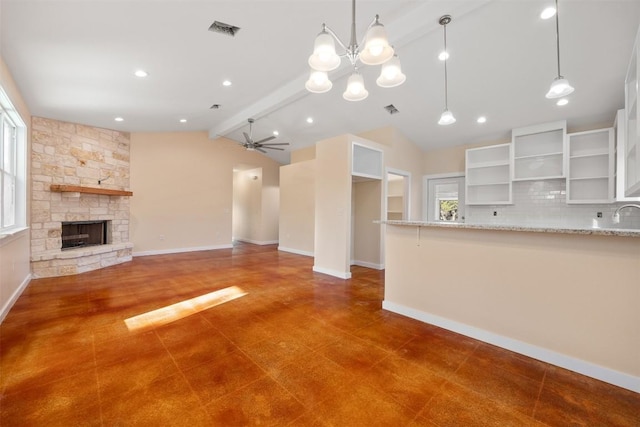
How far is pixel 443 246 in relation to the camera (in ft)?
9.38

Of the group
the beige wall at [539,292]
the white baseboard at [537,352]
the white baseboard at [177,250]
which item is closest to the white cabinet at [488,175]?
the beige wall at [539,292]

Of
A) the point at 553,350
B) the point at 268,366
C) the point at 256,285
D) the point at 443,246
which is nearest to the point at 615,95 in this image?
the point at 443,246

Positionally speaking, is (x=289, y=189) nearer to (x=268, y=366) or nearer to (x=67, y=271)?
(x=67, y=271)

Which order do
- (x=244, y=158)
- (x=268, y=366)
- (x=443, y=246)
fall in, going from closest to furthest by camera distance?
(x=268, y=366) < (x=443, y=246) < (x=244, y=158)

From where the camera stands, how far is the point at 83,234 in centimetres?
596

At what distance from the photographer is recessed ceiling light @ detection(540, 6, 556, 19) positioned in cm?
275

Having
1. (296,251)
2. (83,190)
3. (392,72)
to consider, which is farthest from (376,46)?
(83,190)

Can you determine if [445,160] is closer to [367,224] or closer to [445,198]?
[445,198]

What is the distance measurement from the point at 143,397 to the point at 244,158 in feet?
25.6

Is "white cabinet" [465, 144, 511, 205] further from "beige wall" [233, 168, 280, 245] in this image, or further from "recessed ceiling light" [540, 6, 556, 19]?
"beige wall" [233, 168, 280, 245]

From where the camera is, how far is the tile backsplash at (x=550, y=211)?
4.39 m

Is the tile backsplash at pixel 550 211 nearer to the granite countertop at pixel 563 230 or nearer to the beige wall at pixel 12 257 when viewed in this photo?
the granite countertop at pixel 563 230

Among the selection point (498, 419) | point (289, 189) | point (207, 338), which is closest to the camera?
point (498, 419)

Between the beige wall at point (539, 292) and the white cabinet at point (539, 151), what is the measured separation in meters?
3.45
